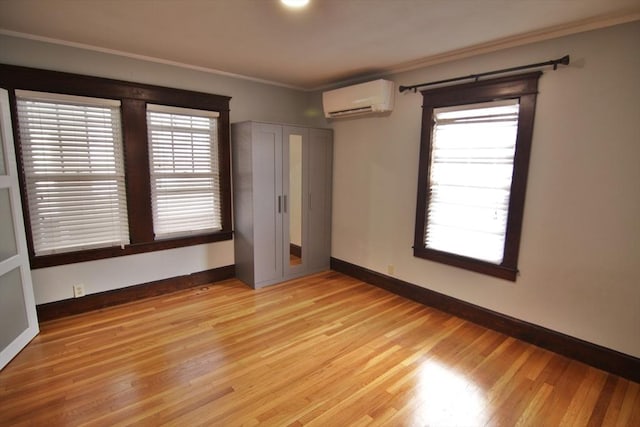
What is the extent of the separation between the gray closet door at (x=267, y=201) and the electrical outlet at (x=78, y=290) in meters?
1.70

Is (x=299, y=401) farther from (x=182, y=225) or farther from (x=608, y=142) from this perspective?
(x=608, y=142)

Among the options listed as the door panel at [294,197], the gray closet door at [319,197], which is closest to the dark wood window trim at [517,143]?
the gray closet door at [319,197]

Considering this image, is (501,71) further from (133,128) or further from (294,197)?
(133,128)

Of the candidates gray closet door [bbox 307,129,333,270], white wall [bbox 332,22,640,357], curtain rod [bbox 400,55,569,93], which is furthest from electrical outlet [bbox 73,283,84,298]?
curtain rod [bbox 400,55,569,93]

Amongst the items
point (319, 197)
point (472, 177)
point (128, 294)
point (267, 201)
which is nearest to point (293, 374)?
point (267, 201)

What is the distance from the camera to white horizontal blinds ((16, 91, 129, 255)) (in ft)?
9.00

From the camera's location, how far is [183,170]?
3.57m

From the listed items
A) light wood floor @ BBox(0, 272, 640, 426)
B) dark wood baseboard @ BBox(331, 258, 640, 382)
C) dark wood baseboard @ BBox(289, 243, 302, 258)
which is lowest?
light wood floor @ BBox(0, 272, 640, 426)

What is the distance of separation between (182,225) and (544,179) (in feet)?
11.7

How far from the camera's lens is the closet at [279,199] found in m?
3.69

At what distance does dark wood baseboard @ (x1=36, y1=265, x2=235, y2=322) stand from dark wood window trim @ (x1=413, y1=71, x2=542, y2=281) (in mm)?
2597

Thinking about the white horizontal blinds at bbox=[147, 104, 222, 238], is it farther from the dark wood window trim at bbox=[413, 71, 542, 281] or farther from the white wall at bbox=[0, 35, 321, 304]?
the dark wood window trim at bbox=[413, 71, 542, 281]

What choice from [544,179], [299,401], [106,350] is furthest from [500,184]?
[106,350]

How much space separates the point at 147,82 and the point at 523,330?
4244mm
